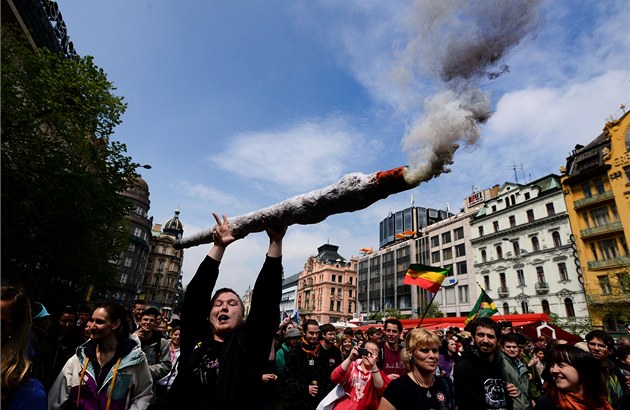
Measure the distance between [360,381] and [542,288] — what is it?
3772 cm

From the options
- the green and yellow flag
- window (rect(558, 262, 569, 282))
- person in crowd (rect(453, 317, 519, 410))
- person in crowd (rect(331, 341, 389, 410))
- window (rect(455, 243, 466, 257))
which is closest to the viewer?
person in crowd (rect(453, 317, 519, 410))

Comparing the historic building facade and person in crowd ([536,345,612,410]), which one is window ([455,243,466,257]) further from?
person in crowd ([536,345,612,410])

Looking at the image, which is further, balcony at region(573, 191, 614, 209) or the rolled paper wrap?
balcony at region(573, 191, 614, 209)

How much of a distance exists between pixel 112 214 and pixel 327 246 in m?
81.1

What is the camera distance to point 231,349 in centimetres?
213

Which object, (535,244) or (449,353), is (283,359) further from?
(535,244)

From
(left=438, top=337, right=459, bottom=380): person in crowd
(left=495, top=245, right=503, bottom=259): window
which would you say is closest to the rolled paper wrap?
(left=438, top=337, right=459, bottom=380): person in crowd

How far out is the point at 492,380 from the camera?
386 centimetres

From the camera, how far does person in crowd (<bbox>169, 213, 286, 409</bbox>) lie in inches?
80.0

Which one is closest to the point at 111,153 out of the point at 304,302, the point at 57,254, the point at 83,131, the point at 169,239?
the point at 83,131

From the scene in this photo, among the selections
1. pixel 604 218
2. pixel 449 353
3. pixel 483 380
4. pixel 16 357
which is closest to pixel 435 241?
pixel 604 218

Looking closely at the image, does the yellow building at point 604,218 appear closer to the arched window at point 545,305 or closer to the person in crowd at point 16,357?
the arched window at point 545,305

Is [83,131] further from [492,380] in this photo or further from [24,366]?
[492,380]

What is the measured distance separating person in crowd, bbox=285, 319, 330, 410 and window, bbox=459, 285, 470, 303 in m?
42.0
